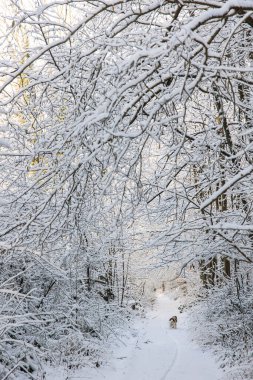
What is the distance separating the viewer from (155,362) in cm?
1159

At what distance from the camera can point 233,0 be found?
2.77 m

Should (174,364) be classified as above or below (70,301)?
below

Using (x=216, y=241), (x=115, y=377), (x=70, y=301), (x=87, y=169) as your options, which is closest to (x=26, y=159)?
(x=87, y=169)

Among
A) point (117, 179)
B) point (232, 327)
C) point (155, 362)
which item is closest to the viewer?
point (117, 179)

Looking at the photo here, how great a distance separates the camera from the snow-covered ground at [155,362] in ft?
30.8

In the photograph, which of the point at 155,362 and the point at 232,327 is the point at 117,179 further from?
the point at 155,362

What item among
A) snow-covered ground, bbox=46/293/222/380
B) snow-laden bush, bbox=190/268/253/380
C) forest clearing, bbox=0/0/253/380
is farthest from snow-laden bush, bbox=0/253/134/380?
snow-laden bush, bbox=190/268/253/380

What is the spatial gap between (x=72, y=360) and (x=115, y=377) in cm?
110

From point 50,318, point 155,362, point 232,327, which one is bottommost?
point 155,362

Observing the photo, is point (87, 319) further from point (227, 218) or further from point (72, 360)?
point (227, 218)

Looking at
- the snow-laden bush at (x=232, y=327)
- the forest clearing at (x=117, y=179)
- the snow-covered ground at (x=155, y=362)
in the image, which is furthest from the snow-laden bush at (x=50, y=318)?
the snow-laden bush at (x=232, y=327)

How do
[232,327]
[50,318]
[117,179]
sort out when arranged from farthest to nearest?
[232,327] < [50,318] < [117,179]

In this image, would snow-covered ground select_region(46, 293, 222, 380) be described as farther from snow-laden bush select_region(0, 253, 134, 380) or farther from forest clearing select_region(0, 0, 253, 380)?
snow-laden bush select_region(0, 253, 134, 380)

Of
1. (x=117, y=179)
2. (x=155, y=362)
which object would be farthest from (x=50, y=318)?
(x=117, y=179)
